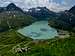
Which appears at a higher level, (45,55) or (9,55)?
(45,55)

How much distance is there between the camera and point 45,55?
10519 centimetres

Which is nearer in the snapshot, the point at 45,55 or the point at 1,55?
the point at 45,55

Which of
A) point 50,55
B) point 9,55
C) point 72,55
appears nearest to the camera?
point 72,55

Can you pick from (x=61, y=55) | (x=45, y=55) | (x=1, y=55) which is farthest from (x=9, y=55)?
(x=61, y=55)

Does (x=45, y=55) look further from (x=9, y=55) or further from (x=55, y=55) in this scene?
(x=9, y=55)

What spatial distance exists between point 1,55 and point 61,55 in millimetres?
87499

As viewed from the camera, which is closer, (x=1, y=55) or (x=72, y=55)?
(x=72, y=55)

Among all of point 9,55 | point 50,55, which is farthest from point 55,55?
point 9,55

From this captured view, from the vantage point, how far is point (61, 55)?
94.8 meters

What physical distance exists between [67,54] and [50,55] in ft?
39.5

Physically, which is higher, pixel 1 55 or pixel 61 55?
pixel 61 55

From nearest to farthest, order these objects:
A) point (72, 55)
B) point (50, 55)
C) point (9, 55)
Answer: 1. point (72, 55)
2. point (50, 55)
3. point (9, 55)

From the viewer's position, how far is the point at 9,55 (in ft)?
534

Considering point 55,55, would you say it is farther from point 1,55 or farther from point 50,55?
point 1,55
